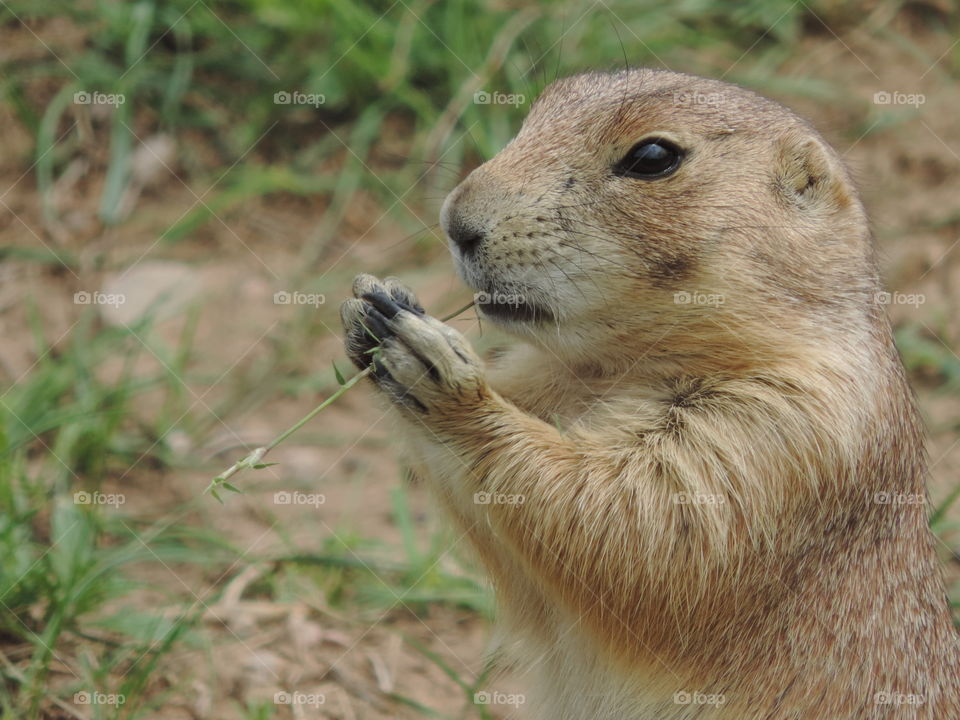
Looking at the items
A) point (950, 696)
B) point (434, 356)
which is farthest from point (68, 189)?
point (950, 696)

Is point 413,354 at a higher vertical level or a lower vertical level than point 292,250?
lower

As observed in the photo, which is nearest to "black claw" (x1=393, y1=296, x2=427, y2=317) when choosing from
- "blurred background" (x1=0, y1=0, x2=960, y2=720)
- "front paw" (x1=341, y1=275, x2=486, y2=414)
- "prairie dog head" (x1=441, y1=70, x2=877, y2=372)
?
"front paw" (x1=341, y1=275, x2=486, y2=414)

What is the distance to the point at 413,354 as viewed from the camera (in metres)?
3.38

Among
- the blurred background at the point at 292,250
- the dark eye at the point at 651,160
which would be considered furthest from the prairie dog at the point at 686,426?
the blurred background at the point at 292,250

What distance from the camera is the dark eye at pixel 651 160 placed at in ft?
11.8

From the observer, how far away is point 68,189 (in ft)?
22.4

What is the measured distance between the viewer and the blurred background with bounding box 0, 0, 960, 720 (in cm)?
496

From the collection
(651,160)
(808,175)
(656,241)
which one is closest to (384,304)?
(656,241)

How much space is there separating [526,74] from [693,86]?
2984mm

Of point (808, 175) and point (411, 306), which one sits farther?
point (808, 175)

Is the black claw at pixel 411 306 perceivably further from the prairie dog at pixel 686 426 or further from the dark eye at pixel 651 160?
the dark eye at pixel 651 160

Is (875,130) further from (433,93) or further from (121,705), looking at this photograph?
(121,705)

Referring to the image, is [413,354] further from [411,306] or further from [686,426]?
[686,426]

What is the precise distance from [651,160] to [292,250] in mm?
3671
